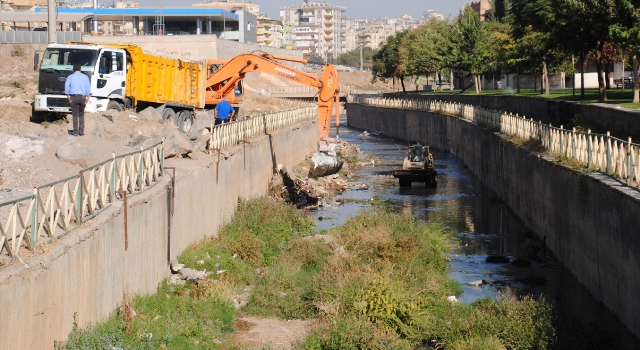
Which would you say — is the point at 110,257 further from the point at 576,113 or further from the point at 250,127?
the point at 576,113

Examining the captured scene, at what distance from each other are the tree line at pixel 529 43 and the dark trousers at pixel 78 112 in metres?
19.1

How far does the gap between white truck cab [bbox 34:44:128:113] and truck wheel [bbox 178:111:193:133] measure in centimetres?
426

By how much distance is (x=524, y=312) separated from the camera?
627 inches

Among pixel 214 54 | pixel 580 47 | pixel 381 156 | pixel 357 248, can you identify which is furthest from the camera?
pixel 214 54

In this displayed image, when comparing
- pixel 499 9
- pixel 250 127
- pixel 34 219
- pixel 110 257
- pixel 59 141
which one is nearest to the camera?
pixel 34 219

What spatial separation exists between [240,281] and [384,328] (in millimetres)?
4066

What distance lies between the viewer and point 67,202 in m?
12.3

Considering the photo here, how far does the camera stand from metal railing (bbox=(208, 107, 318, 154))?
2580 centimetres

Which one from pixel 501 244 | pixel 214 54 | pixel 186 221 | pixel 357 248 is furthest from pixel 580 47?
pixel 214 54

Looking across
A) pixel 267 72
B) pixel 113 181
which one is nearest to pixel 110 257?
pixel 113 181

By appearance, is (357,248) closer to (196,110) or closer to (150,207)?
(150,207)

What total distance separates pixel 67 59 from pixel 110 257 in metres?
13.5

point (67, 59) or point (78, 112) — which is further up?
point (67, 59)

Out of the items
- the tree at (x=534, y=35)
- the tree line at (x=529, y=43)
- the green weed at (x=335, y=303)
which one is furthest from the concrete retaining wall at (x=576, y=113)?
the green weed at (x=335, y=303)
